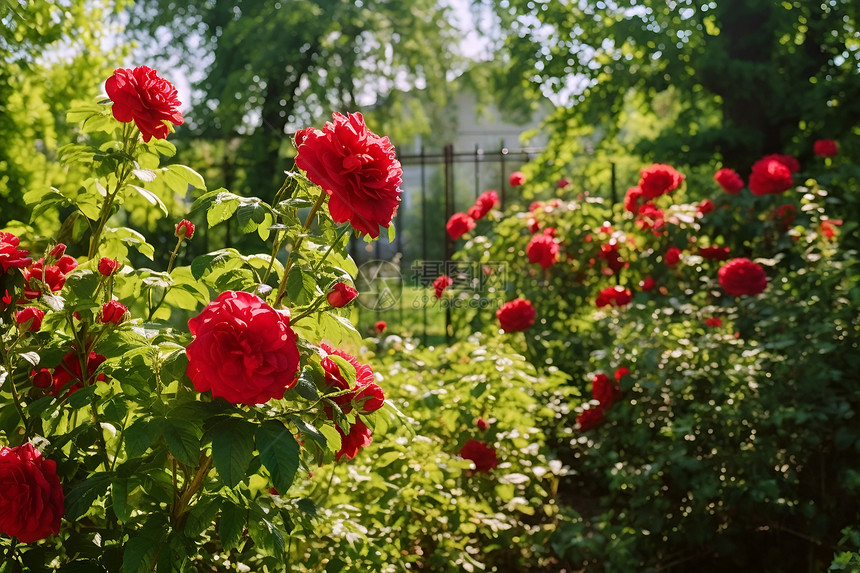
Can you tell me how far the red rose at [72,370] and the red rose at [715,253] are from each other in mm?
3327

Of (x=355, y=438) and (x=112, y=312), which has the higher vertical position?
(x=112, y=312)

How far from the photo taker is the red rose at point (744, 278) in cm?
355

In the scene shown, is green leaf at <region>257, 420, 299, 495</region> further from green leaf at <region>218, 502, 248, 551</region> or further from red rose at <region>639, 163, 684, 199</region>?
red rose at <region>639, 163, 684, 199</region>

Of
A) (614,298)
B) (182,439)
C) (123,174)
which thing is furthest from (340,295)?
(614,298)

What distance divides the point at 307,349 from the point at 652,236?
3481mm

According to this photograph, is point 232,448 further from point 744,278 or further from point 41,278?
point 744,278

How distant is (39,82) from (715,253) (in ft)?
12.5

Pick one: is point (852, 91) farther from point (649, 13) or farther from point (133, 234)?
point (133, 234)

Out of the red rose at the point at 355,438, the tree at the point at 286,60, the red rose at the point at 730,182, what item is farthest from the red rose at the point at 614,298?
the tree at the point at 286,60

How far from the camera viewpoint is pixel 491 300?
4668 millimetres

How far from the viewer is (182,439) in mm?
1377

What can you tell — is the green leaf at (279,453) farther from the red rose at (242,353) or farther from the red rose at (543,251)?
the red rose at (543,251)

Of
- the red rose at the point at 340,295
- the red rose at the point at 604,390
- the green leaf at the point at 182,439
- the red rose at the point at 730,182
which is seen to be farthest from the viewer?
the red rose at the point at 730,182

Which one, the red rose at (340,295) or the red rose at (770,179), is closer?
the red rose at (340,295)
